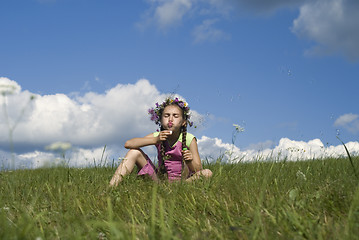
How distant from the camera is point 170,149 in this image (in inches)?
231

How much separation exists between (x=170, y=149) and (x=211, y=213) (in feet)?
9.27

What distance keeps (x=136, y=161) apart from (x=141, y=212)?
2.17 m

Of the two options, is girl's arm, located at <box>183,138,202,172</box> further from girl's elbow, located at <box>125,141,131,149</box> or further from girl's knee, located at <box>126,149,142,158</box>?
girl's elbow, located at <box>125,141,131,149</box>

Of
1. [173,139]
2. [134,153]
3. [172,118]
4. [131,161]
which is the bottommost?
[131,161]

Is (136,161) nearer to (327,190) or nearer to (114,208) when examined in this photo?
(114,208)

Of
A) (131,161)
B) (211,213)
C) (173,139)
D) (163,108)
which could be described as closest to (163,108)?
(163,108)

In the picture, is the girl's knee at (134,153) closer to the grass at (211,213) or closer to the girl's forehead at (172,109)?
the girl's forehead at (172,109)

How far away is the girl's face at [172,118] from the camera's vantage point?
Result: 5.68m

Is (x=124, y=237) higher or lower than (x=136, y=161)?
lower

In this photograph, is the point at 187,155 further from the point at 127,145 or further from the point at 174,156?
the point at 127,145

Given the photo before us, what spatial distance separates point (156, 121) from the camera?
6254 millimetres

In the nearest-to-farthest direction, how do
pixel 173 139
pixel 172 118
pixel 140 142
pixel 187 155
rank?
pixel 187 155
pixel 140 142
pixel 172 118
pixel 173 139

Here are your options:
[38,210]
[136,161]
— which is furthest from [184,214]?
[136,161]

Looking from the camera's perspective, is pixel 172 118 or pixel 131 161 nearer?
pixel 131 161
